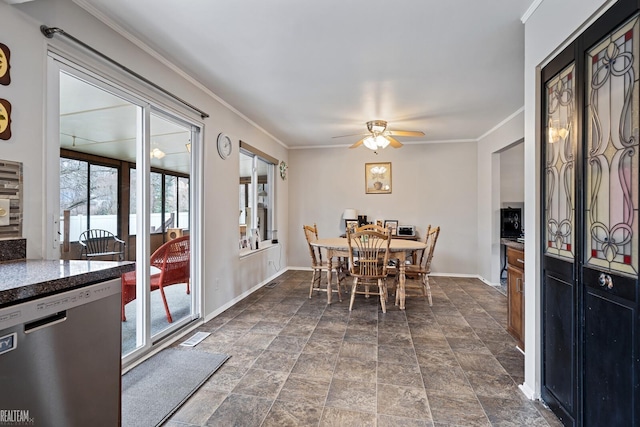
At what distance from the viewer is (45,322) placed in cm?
101

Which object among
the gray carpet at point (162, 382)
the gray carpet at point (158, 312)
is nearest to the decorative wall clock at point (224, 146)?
the gray carpet at point (158, 312)

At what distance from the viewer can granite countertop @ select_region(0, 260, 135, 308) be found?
937mm

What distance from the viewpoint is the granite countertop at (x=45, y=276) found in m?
0.94

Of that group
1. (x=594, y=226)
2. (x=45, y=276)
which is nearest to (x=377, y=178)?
(x=594, y=226)

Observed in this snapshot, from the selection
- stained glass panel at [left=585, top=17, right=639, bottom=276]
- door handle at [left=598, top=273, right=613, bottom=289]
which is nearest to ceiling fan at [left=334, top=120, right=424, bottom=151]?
stained glass panel at [left=585, top=17, right=639, bottom=276]

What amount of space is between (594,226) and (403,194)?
427cm

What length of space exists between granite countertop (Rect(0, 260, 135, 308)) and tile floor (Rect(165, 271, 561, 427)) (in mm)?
1044

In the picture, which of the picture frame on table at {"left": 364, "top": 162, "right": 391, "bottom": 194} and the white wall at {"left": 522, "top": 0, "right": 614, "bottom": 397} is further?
the picture frame on table at {"left": 364, "top": 162, "right": 391, "bottom": 194}

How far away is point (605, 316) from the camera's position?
1.32 m

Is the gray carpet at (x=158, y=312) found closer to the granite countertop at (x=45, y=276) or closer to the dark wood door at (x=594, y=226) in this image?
the granite countertop at (x=45, y=276)

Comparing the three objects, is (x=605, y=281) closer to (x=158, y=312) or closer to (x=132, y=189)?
(x=132, y=189)

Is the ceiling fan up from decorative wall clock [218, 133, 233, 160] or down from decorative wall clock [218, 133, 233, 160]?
up

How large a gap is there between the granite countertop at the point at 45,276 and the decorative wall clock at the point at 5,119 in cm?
64

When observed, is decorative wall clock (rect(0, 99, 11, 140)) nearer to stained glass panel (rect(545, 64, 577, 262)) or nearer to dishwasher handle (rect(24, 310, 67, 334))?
dishwasher handle (rect(24, 310, 67, 334))
